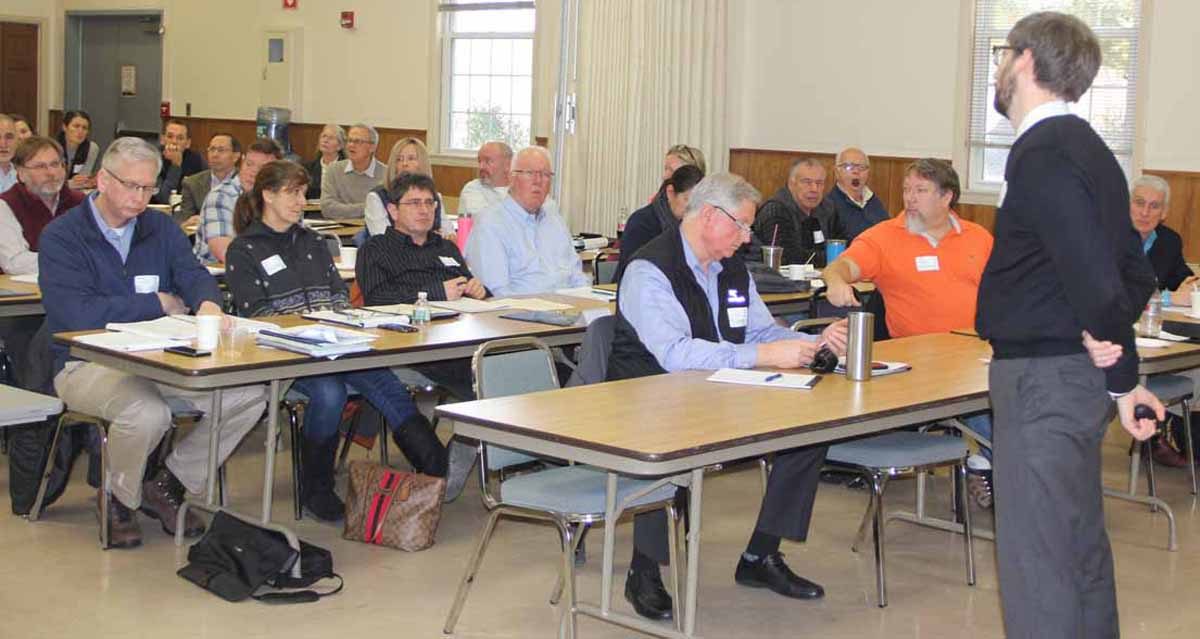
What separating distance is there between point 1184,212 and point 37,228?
6.40m

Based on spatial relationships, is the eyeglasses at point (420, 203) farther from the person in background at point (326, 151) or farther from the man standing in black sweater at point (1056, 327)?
the person in background at point (326, 151)

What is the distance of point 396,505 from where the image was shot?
4695 millimetres

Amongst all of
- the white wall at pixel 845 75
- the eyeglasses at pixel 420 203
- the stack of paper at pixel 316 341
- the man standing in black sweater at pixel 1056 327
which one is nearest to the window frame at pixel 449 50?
the white wall at pixel 845 75

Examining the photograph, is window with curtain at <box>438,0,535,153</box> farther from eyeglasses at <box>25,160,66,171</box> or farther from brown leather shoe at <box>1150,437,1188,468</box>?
brown leather shoe at <box>1150,437,1188,468</box>

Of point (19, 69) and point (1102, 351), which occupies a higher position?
point (19, 69)

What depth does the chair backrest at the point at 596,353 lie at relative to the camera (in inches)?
175

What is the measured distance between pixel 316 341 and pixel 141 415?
2.00 ft

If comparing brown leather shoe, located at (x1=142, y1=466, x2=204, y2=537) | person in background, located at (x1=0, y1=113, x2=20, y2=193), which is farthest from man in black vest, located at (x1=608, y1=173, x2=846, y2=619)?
person in background, located at (x1=0, y1=113, x2=20, y2=193)

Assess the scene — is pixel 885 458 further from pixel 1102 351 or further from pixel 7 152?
pixel 7 152

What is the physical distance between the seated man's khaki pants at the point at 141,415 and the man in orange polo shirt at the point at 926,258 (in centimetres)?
225

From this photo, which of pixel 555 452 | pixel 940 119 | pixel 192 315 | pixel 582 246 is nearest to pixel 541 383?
pixel 555 452

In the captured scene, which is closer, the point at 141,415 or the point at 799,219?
the point at 141,415

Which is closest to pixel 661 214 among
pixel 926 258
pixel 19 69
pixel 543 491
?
pixel 926 258

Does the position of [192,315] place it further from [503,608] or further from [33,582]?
[503,608]
